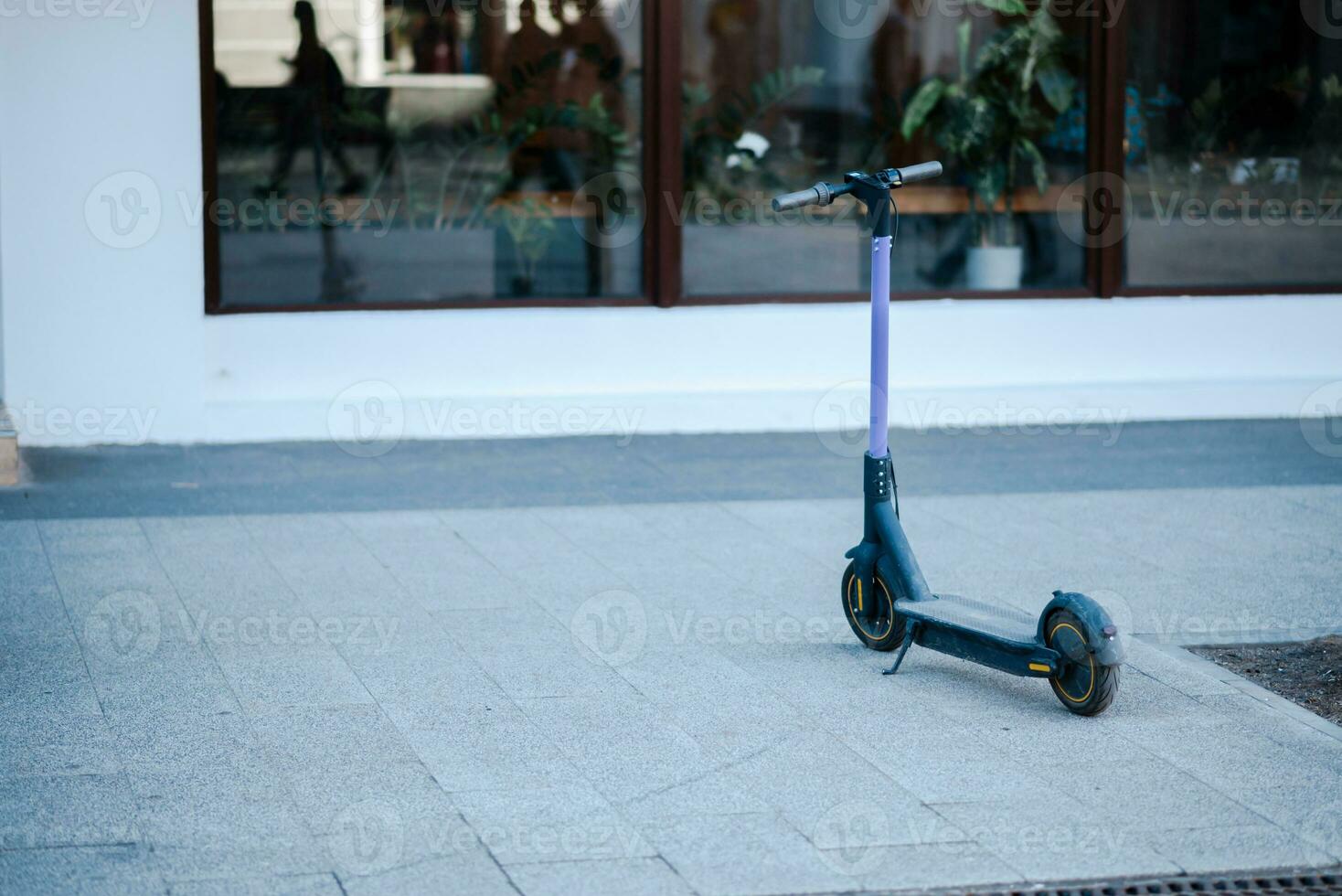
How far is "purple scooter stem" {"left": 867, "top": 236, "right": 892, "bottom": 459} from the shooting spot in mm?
5902

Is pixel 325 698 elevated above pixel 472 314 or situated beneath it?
situated beneath

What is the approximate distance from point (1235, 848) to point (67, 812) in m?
2.99

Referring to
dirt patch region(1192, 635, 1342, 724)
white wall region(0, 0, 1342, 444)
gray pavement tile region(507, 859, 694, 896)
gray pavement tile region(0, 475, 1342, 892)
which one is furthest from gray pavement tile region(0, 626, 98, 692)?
dirt patch region(1192, 635, 1342, 724)

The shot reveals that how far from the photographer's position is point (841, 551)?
7629 millimetres

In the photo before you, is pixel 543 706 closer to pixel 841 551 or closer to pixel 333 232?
pixel 841 551

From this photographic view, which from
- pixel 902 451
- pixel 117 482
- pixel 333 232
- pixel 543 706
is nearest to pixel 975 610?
pixel 543 706

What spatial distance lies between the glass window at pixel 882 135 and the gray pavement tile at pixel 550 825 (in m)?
6.13

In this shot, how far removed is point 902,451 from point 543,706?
15.2 ft

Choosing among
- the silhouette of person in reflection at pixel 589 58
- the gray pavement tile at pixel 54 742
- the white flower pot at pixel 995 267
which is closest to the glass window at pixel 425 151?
the silhouette of person in reflection at pixel 589 58

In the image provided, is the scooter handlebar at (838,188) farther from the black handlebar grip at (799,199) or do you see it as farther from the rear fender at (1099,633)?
the rear fender at (1099,633)

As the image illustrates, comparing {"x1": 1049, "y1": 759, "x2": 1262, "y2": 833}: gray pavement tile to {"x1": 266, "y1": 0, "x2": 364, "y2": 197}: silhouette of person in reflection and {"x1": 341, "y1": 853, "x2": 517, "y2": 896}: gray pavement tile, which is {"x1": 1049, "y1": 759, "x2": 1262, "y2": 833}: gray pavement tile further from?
{"x1": 266, "y1": 0, "x2": 364, "y2": 197}: silhouette of person in reflection

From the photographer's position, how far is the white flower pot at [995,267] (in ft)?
35.9

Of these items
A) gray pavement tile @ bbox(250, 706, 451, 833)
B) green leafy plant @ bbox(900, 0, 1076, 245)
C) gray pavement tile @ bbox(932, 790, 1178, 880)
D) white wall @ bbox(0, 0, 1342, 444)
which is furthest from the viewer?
green leafy plant @ bbox(900, 0, 1076, 245)

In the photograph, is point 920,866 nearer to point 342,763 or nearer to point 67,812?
point 342,763
